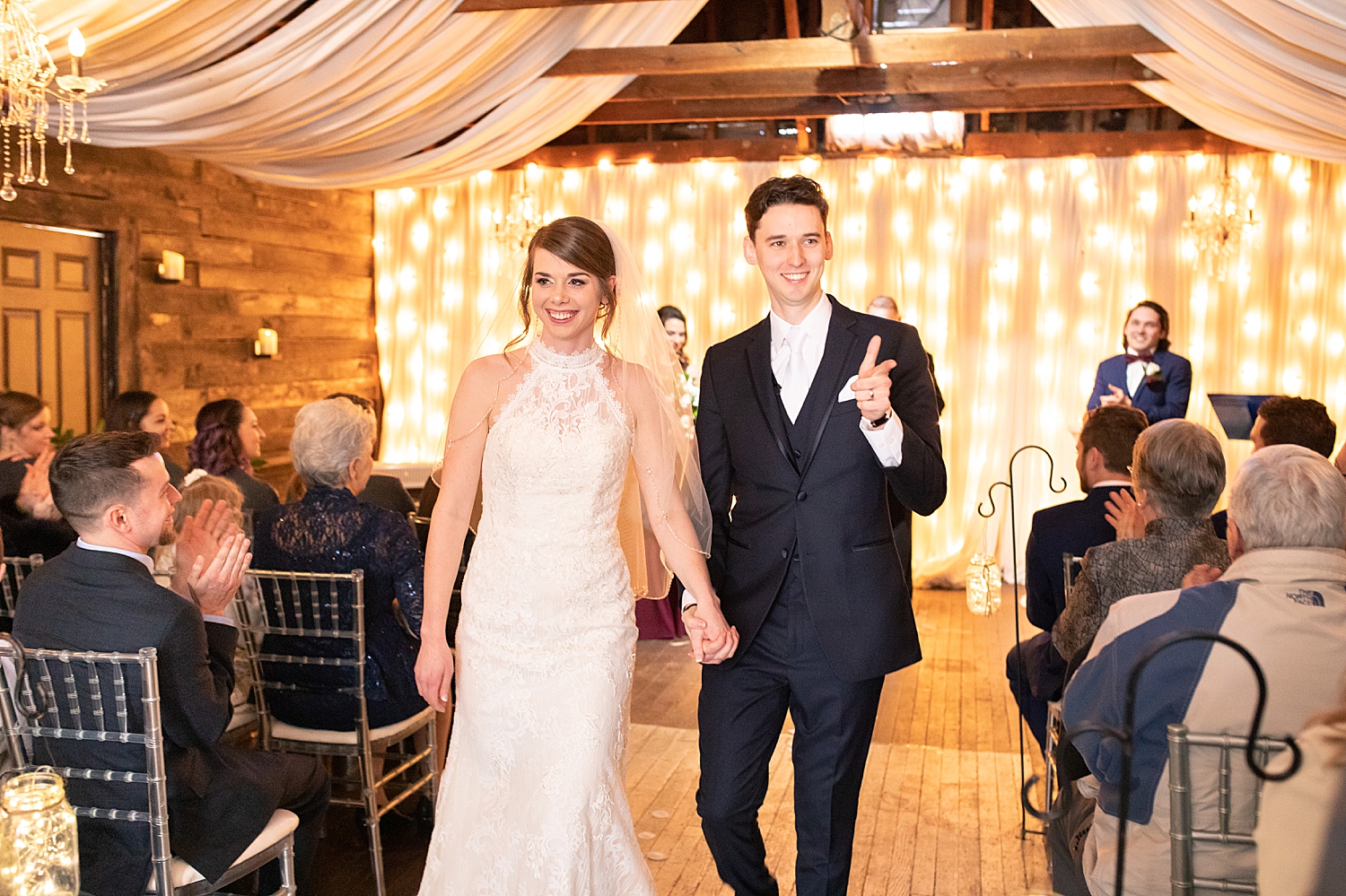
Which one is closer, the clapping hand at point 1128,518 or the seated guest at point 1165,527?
the seated guest at point 1165,527

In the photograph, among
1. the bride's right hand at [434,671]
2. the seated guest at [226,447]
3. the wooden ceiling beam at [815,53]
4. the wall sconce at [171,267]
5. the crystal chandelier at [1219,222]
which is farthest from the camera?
the crystal chandelier at [1219,222]

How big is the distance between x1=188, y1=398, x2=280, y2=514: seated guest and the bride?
82.6 inches

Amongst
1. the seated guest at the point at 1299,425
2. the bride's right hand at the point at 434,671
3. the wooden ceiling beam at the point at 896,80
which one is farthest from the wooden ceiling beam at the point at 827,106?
the bride's right hand at the point at 434,671

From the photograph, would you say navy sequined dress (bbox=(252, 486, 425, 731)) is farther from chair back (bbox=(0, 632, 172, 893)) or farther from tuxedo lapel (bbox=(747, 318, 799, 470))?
tuxedo lapel (bbox=(747, 318, 799, 470))

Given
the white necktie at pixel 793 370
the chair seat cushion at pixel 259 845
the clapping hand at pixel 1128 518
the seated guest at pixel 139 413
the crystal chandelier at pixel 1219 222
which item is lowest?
the chair seat cushion at pixel 259 845

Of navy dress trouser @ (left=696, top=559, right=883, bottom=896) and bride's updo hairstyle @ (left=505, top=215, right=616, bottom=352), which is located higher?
bride's updo hairstyle @ (left=505, top=215, right=616, bottom=352)

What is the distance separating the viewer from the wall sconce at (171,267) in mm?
6382

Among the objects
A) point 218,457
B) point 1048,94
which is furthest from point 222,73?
point 1048,94

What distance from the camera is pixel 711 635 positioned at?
262 cm

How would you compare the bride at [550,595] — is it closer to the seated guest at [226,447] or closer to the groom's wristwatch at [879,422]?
the groom's wristwatch at [879,422]

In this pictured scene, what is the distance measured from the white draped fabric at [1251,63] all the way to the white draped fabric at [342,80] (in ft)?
7.52

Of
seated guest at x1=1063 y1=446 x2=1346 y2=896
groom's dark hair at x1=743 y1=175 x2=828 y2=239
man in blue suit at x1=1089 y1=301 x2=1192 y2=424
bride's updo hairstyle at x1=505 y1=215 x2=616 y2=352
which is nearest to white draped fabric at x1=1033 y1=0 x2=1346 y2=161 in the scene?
man in blue suit at x1=1089 y1=301 x2=1192 y2=424

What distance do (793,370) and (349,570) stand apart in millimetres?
1507

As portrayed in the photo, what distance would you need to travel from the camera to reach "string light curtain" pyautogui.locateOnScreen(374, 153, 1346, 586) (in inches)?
311
